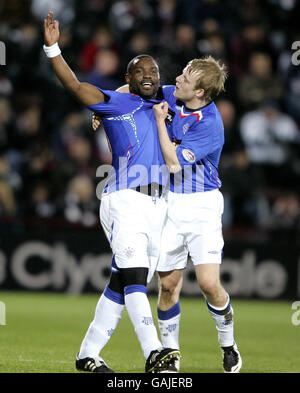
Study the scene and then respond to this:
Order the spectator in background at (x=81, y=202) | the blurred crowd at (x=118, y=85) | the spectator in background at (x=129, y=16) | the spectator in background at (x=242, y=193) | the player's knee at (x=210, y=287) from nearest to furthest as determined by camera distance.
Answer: the player's knee at (x=210, y=287) → the spectator in background at (x=81, y=202) → the blurred crowd at (x=118, y=85) → the spectator in background at (x=242, y=193) → the spectator in background at (x=129, y=16)

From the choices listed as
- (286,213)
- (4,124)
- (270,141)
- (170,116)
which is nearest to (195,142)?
(170,116)

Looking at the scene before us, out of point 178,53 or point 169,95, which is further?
point 178,53

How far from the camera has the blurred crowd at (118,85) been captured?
496 inches

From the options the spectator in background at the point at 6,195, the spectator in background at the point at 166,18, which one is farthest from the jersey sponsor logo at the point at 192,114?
the spectator in background at the point at 166,18

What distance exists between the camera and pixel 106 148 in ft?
43.1

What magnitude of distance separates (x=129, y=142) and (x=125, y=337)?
339 cm

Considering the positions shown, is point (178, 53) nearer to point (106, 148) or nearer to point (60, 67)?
point (106, 148)

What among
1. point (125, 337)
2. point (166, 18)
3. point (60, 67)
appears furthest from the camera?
point (166, 18)

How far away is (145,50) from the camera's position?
13.8 m

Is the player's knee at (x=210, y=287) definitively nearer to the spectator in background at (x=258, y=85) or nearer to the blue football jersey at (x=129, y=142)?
the blue football jersey at (x=129, y=142)

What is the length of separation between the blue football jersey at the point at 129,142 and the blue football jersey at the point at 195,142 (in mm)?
280

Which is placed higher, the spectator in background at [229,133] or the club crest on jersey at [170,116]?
the club crest on jersey at [170,116]

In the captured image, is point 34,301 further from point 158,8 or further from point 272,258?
point 158,8
